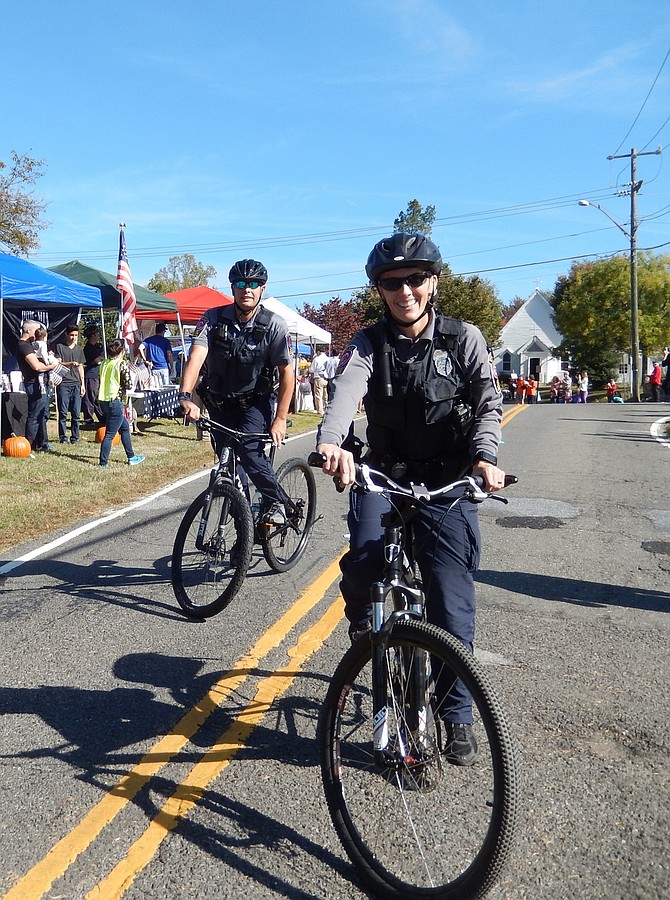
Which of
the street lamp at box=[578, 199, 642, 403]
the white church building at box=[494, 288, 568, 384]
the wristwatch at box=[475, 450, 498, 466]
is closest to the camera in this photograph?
the wristwatch at box=[475, 450, 498, 466]

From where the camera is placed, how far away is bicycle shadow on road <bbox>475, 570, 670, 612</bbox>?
6082 mm

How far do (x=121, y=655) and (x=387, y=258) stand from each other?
2851 millimetres

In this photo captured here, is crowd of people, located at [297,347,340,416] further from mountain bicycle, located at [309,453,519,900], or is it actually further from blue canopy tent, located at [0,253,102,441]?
mountain bicycle, located at [309,453,519,900]

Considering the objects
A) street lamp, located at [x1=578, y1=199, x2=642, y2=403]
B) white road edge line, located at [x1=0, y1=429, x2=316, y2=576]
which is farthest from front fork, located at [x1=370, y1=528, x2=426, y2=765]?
street lamp, located at [x1=578, y1=199, x2=642, y2=403]

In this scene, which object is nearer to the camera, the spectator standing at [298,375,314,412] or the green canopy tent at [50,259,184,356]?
the green canopy tent at [50,259,184,356]

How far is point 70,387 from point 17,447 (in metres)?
2.61

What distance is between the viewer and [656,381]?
32.4 m

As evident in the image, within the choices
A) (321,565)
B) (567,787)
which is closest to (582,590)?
(321,565)

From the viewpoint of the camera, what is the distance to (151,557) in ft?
24.3

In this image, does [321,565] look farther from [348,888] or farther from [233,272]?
[348,888]

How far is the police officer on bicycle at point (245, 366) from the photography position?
19.6 feet

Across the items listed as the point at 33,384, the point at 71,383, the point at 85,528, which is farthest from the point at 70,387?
the point at 85,528

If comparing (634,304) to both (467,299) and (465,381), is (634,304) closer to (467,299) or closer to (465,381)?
(467,299)

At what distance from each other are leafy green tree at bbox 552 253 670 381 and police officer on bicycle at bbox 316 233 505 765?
62116 mm
